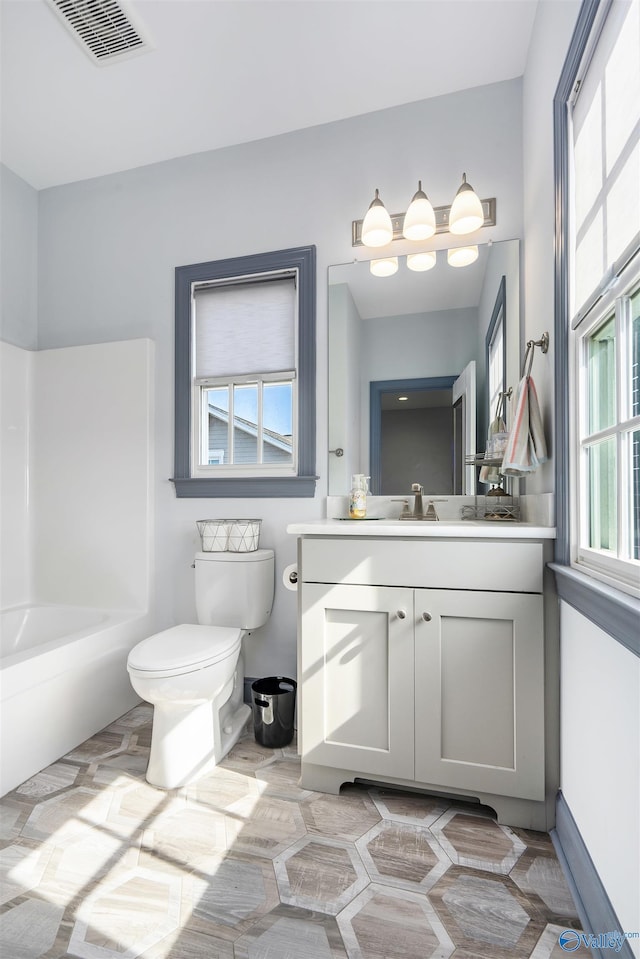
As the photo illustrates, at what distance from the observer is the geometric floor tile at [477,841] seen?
1318 millimetres

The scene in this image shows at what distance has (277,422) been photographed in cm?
232

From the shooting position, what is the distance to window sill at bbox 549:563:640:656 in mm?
854

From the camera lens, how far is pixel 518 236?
199cm

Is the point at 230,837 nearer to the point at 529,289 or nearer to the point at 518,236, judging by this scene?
the point at 529,289

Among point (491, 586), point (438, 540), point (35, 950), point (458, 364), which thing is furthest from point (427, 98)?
point (35, 950)

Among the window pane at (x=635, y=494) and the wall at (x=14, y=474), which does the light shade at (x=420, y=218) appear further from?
the wall at (x=14, y=474)

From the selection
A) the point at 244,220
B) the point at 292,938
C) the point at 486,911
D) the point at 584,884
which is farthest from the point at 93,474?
the point at 584,884

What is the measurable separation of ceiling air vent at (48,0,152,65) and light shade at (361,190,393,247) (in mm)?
1039

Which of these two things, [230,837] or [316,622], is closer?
[230,837]

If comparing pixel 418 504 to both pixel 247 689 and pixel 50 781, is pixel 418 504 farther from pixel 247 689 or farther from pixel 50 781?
pixel 50 781

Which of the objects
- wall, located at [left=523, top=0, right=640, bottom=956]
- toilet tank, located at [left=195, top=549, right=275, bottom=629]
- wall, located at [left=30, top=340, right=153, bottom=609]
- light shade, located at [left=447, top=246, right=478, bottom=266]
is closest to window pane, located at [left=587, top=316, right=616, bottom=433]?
wall, located at [left=523, top=0, right=640, bottom=956]

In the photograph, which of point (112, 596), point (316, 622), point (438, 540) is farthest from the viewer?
point (112, 596)

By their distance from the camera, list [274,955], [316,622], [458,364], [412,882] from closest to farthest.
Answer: [274,955]
[412,882]
[316,622]
[458,364]

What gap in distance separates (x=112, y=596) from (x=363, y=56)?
2.61 meters
